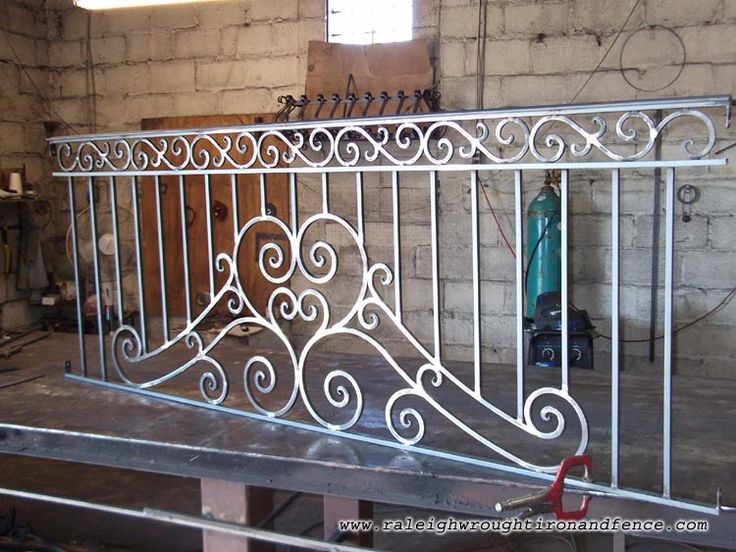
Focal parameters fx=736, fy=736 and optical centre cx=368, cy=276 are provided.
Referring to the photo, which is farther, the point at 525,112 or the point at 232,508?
the point at 232,508

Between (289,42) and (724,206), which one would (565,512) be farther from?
(289,42)

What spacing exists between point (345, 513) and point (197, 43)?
11.5 ft

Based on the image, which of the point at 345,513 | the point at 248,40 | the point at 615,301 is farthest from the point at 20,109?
the point at 615,301

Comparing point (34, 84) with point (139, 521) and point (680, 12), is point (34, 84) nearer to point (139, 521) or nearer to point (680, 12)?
point (139, 521)

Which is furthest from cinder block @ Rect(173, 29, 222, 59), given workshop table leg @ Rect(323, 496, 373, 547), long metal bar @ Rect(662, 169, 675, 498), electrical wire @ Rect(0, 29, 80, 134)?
long metal bar @ Rect(662, 169, 675, 498)

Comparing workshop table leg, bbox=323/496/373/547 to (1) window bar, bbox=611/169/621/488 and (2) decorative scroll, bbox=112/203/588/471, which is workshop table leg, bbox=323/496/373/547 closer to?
(2) decorative scroll, bbox=112/203/588/471

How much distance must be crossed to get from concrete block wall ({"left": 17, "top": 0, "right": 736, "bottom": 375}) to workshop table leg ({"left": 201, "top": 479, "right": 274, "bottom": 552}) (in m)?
2.54

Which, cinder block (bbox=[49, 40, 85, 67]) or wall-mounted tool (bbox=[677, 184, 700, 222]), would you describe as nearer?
wall-mounted tool (bbox=[677, 184, 700, 222])

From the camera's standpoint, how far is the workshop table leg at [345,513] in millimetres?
2076

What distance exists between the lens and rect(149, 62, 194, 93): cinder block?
471 centimetres

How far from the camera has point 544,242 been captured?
3.77m

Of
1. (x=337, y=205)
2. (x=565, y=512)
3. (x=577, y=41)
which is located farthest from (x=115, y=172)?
(x=577, y=41)

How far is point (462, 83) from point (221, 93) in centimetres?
154

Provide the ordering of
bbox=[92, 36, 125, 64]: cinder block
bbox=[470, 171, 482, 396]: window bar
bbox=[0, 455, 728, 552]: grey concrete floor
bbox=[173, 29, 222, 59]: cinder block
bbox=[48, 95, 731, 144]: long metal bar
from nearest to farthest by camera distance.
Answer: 1. bbox=[48, 95, 731, 144]: long metal bar
2. bbox=[470, 171, 482, 396]: window bar
3. bbox=[0, 455, 728, 552]: grey concrete floor
4. bbox=[173, 29, 222, 59]: cinder block
5. bbox=[92, 36, 125, 64]: cinder block
